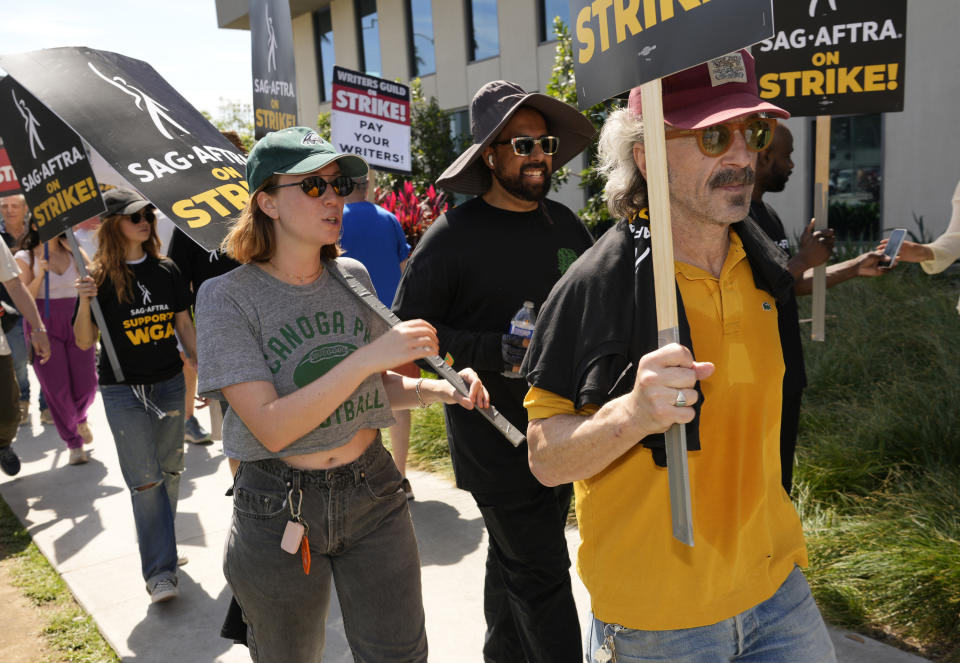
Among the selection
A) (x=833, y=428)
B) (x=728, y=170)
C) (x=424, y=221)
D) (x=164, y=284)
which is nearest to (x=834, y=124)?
(x=424, y=221)

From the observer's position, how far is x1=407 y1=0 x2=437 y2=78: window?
20719mm

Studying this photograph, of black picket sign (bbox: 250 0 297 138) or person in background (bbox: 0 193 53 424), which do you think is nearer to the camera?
black picket sign (bbox: 250 0 297 138)

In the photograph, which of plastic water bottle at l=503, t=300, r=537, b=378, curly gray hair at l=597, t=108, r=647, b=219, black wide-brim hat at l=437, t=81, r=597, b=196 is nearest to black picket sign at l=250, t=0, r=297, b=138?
black wide-brim hat at l=437, t=81, r=597, b=196

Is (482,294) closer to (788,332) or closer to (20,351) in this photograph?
(788,332)

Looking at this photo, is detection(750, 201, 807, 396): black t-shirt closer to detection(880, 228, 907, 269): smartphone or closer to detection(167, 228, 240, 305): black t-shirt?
detection(880, 228, 907, 269): smartphone

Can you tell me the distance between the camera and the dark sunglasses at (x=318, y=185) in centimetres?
264

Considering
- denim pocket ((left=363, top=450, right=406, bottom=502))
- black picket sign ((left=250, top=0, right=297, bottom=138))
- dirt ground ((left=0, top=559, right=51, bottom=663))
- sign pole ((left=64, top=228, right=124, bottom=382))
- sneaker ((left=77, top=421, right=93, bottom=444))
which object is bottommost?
dirt ground ((left=0, top=559, right=51, bottom=663))

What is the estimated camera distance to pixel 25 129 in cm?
446

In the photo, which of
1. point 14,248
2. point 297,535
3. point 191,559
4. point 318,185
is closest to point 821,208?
point 318,185

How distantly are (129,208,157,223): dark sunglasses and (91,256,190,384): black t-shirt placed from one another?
0.73 feet

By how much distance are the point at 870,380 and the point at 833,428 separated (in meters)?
0.86

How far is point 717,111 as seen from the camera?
193cm

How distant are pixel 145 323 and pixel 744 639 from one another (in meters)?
3.87

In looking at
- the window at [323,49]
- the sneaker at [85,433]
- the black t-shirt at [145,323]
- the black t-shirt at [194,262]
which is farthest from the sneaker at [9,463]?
the window at [323,49]
